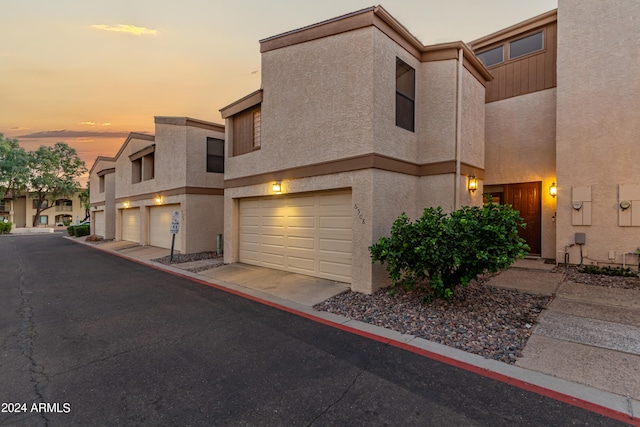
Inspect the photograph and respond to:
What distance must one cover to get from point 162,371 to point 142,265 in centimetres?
916

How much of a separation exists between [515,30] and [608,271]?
854 centimetres

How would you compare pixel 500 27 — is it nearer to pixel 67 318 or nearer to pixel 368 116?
pixel 368 116

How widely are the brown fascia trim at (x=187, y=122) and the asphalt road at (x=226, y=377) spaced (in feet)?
30.5

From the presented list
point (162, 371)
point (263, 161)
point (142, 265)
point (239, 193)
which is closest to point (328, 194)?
point (263, 161)

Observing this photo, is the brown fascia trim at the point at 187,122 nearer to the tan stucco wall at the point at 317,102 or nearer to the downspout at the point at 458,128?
the tan stucco wall at the point at 317,102

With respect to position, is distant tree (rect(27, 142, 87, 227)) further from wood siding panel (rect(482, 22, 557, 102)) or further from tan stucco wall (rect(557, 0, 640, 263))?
tan stucco wall (rect(557, 0, 640, 263))

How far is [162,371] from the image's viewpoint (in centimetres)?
345

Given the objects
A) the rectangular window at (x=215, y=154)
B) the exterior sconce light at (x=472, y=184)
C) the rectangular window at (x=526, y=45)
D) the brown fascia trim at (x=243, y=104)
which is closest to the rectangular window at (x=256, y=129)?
the brown fascia trim at (x=243, y=104)

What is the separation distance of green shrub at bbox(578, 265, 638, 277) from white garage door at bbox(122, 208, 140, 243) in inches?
816

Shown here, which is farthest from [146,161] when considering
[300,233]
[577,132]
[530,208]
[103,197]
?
[577,132]

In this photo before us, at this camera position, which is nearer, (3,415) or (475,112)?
(3,415)

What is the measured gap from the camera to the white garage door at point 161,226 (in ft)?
47.4

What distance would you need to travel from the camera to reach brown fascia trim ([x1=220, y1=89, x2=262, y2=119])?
925 centimetres

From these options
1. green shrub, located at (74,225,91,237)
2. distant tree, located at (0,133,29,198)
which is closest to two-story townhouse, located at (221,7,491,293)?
green shrub, located at (74,225,91,237)
